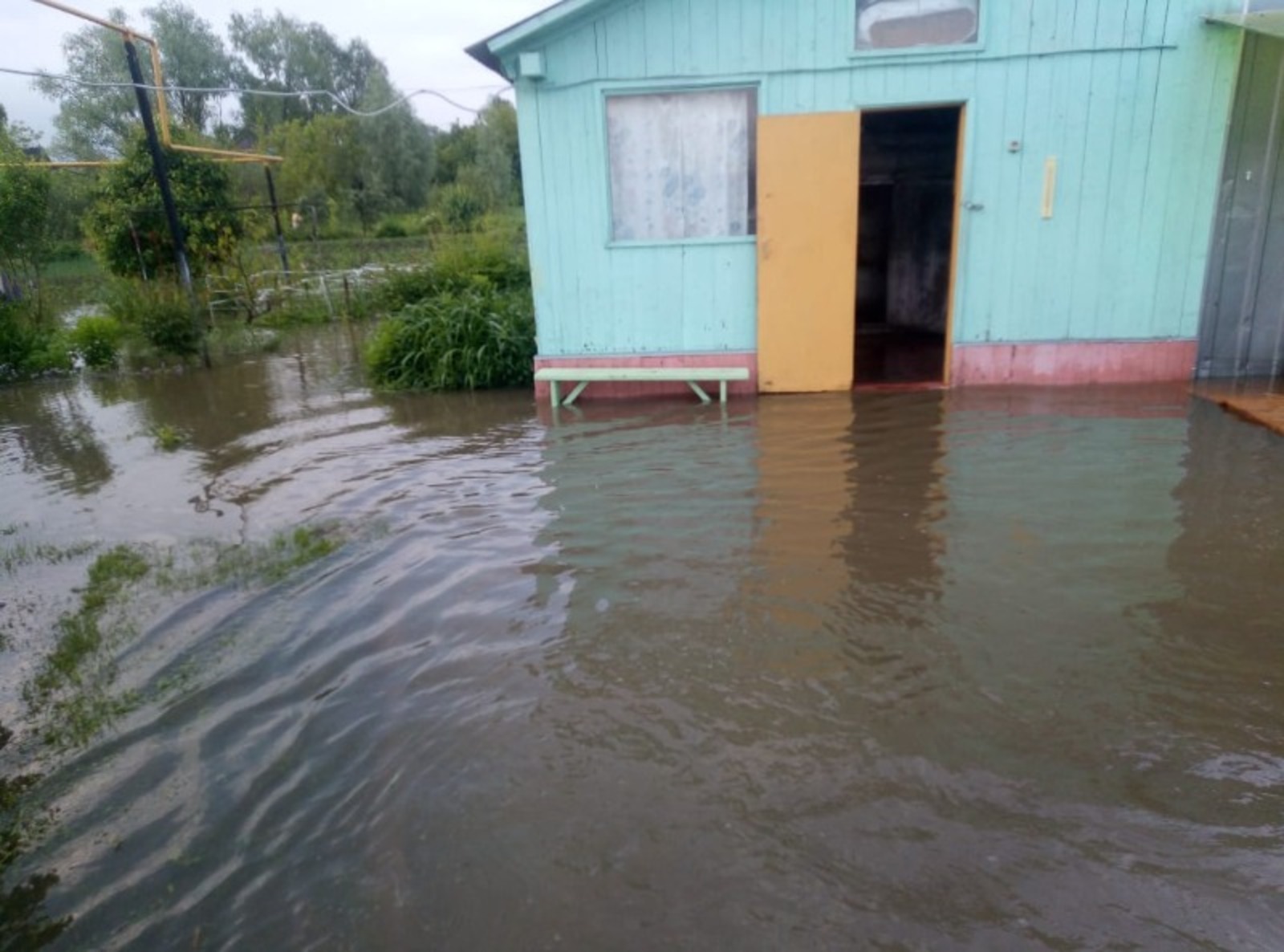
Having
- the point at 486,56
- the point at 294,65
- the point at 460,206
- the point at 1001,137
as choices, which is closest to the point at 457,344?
the point at 486,56

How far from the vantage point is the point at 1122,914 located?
2.16 m

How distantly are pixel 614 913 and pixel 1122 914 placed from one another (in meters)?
1.30

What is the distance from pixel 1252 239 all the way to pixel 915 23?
11.1 ft

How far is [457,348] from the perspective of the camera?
30.1 ft

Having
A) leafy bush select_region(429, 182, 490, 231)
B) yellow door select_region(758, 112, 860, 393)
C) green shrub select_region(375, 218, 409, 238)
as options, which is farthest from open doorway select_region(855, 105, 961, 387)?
green shrub select_region(375, 218, 409, 238)

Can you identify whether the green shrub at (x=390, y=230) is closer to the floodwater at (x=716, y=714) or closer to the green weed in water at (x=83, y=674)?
the floodwater at (x=716, y=714)

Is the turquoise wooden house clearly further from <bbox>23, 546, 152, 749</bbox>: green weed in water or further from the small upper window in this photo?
<bbox>23, 546, 152, 749</bbox>: green weed in water

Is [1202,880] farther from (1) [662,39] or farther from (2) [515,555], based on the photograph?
(1) [662,39]

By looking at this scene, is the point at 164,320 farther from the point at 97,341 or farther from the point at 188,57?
the point at 188,57

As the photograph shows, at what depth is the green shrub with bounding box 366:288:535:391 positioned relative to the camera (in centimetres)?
908

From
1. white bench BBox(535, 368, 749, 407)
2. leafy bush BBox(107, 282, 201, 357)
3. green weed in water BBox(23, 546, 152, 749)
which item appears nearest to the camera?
green weed in water BBox(23, 546, 152, 749)

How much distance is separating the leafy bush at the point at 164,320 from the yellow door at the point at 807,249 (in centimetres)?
806

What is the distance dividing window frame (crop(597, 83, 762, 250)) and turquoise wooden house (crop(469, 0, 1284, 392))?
20mm

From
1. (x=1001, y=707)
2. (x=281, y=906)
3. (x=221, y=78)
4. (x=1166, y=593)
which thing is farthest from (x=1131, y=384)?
(x=221, y=78)
